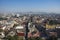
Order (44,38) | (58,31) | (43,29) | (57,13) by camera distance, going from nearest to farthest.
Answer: (57,13), (44,38), (58,31), (43,29)

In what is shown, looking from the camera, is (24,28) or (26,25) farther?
(26,25)

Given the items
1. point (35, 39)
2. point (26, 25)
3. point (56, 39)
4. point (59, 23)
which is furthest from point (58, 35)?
point (26, 25)

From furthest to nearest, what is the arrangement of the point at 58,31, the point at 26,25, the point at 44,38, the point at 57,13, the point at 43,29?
the point at 26,25, the point at 43,29, the point at 58,31, the point at 44,38, the point at 57,13

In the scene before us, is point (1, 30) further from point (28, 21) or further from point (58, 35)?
point (58, 35)

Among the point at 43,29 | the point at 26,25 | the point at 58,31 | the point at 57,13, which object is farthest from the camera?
the point at 26,25

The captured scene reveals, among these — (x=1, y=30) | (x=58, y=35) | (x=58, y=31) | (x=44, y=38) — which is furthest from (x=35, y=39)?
(x=1, y=30)

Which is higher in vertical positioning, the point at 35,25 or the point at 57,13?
the point at 57,13

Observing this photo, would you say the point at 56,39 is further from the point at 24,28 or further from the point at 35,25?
the point at 35,25

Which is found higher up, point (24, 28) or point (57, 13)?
point (57, 13)

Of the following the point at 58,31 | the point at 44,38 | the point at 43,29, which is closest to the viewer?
the point at 44,38
